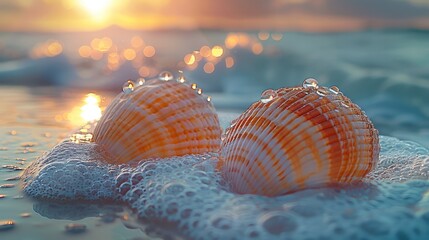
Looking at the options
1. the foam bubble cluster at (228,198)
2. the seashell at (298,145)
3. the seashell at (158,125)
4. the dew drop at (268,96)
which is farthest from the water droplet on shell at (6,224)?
the dew drop at (268,96)

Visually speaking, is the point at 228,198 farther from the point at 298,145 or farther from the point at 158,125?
the point at 158,125

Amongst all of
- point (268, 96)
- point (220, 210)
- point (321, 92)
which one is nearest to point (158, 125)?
point (268, 96)

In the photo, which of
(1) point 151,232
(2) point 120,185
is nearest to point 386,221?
(1) point 151,232

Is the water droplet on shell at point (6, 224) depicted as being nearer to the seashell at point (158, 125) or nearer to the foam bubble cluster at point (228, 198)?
the foam bubble cluster at point (228, 198)

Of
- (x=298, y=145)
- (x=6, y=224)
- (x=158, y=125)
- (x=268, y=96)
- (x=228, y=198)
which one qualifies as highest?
(x=268, y=96)

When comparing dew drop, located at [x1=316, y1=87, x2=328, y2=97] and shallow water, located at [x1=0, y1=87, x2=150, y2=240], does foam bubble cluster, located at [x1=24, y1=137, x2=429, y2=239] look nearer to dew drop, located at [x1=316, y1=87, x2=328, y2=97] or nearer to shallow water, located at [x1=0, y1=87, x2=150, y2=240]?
shallow water, located at [x1=0, y1=87, x2=150, y2=240]

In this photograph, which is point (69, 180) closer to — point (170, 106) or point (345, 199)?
point (170, 106)
